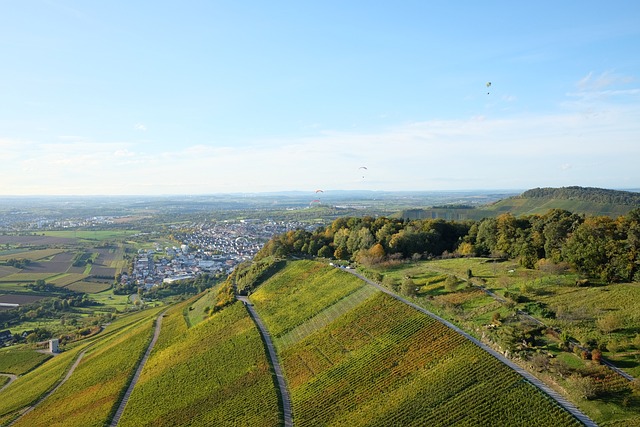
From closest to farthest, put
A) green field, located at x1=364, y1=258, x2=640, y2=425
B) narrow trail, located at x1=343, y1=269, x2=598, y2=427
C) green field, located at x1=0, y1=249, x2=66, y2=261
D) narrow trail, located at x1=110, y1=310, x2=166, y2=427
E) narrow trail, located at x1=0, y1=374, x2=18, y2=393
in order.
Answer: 1. narrow trail, located at x1=343, y1=269, x2=598, y2=427
2. green field, located at x1=364, y1=258, x2=640, y2=425
3. narrow trail, located at x1=110, y1=310, x2=166, y2=427
4. narrow trail, located at x1=0, y1=374, x2=18, y2=393
5. green field, located at x1=0, y1=249, x2=66, y2=261

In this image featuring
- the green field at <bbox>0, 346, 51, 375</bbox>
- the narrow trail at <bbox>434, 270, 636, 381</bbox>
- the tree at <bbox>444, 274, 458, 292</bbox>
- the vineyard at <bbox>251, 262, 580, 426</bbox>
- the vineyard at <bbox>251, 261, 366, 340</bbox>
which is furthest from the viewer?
the green field at <bbox>0, 346, 51, 375</bbox>

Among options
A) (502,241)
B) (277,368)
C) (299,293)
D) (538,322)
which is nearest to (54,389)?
(277,368)

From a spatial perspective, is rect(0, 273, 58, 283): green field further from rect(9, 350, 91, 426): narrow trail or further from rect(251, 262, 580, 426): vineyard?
rect(251, 262, 580, 426): vineyard

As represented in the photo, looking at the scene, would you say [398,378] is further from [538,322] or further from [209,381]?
[209,381]

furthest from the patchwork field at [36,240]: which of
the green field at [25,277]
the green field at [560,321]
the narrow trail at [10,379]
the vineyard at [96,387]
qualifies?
the green field at [560,321]

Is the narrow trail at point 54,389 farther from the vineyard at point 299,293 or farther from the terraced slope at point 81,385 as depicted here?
the vineyard at point 299,293

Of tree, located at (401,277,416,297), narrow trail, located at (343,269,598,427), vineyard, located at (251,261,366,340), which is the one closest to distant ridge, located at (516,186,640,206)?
vineyard, located at (251,261,366,340)
